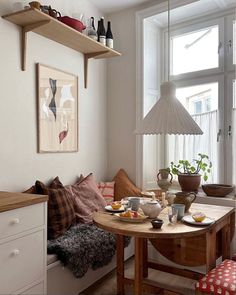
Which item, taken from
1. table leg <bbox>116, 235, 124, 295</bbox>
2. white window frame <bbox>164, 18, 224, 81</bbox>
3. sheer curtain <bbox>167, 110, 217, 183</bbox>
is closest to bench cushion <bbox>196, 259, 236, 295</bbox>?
table leg <bbox>116, 235, 124, 295</bbox>

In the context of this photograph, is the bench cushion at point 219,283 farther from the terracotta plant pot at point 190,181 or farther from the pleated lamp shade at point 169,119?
the terracotta plant pot at point 190,181

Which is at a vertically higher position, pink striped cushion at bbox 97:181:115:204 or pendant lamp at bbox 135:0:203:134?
pendant lamp at bbox 135:0:203:134

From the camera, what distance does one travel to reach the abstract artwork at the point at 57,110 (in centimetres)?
261

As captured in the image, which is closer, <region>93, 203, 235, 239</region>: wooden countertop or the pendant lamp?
<region>93, 203, 235, 239</region>: wooden countertop

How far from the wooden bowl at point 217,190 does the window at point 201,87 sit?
152 millimetres

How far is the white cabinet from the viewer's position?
1655 mm

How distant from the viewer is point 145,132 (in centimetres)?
206

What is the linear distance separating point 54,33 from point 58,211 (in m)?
1.54

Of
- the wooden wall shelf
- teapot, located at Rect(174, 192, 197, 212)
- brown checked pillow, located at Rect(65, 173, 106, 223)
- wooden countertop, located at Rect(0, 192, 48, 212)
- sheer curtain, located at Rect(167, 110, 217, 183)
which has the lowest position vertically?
brown checked pillow, located at Rect(65, 173, 106, 223)

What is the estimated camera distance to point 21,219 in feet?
5.75

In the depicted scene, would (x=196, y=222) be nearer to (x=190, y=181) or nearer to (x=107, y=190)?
(x=190, y=181)

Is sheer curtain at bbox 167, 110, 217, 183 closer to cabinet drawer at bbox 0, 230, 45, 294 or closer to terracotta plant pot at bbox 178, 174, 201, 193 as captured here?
terracotta plant pot at bbox 178, 174, 201, 193

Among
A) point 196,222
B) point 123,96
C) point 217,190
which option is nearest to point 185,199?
point 196,222

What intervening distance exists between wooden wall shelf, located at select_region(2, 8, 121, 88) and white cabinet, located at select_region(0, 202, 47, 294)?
4.18ft
